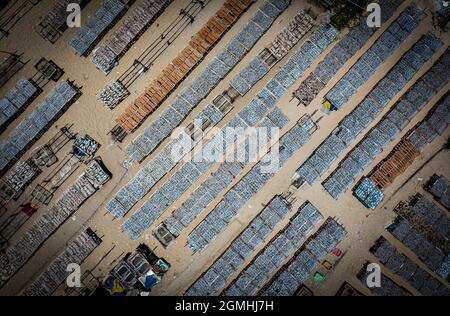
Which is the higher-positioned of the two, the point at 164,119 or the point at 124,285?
the point at 164,119

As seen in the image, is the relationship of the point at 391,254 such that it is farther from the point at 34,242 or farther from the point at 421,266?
the point at 34,242

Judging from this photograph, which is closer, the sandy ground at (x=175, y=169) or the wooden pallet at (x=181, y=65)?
the wooden pallet at (x=181, y=65)

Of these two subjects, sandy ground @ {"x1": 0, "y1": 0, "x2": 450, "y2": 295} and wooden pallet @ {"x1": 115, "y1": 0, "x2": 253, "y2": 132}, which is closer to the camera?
wooden pallet @ {"x1": 115, "y1": 0, "x2": 253, "y2": 132}

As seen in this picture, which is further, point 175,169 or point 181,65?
point 175,169

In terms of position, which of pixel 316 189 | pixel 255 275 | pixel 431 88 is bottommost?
pixel 255 275

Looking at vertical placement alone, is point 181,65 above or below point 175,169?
above

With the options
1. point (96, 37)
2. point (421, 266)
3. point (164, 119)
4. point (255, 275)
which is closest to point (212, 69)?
point (164, 119)
